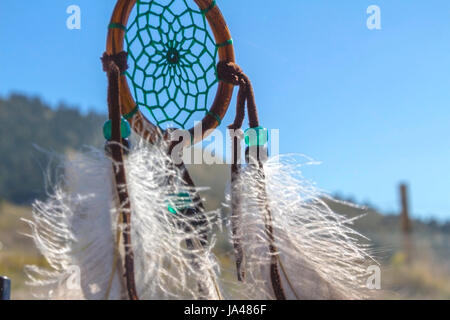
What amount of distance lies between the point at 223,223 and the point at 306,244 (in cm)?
15

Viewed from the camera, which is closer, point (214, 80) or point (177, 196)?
point (177, 196)

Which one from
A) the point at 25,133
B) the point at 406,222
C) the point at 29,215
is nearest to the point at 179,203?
the point at 29,215

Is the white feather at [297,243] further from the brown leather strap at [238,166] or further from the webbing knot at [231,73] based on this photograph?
the webbing knot at [231,73]

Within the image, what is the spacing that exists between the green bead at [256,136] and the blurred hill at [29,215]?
14cm

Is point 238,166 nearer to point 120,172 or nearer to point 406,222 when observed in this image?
point 120,172

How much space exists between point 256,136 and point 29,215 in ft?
16.9

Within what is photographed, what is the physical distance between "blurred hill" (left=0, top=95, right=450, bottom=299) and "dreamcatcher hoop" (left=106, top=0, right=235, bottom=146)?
92 mm

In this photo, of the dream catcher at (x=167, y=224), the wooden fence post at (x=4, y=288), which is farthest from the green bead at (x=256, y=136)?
the wooden fence post at (x=4, y=288)

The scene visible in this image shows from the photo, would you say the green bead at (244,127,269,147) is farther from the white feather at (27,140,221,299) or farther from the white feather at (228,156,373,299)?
the white feather at (27,140,221,299)

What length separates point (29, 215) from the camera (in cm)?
556

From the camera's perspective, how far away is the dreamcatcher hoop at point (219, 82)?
997 mm
